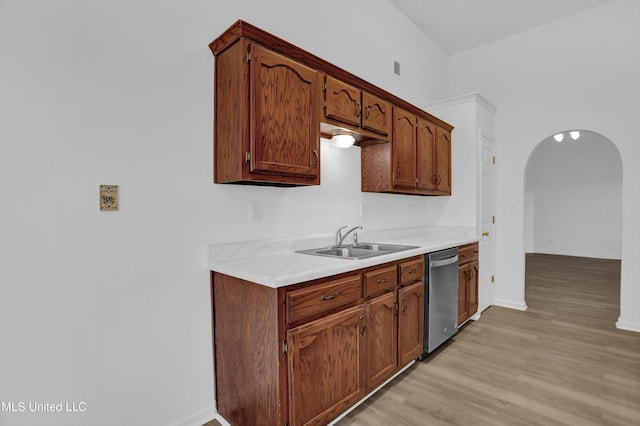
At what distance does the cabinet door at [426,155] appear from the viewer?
3.18 metres

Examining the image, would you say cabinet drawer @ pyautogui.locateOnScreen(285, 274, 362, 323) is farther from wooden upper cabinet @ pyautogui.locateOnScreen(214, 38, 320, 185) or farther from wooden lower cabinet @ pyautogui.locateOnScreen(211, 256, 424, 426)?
wooden upper cabinet @ pyautogui.locateOnScreen(214, 38, 320, 185)

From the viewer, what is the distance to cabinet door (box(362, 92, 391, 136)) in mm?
2473

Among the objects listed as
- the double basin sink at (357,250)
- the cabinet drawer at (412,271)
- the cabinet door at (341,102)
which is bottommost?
the cabinet drawer at (412,271)

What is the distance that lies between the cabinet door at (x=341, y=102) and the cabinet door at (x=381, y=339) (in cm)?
126

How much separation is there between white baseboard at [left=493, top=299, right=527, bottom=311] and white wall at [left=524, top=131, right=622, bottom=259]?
15.7 feet

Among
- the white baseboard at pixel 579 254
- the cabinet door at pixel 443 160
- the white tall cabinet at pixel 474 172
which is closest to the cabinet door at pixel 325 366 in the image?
the cabinet door at pixel 443 160

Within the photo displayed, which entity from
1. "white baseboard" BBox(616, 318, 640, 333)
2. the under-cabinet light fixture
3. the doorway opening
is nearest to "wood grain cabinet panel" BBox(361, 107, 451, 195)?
the under-cabinet light fixture

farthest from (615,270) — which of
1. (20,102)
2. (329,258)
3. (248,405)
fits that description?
(20,102)

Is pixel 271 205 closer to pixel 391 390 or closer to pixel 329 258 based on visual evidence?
pixel 329 258

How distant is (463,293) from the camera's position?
3.21 m

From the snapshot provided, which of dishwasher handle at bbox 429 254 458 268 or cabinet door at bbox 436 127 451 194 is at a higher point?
cabinet door at bbox 436 127 451 194

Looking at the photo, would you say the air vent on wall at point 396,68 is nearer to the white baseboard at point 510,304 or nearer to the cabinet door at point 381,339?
the cabinet door at point 381,339

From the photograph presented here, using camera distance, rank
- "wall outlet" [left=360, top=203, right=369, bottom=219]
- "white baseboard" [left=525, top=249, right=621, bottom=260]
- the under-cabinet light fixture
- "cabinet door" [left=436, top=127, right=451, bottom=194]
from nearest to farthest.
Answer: the under-cabinet light fixture → "wall outlet" [left=360, top=203, right=369, bottom=219] → "cabinet door" [left=436, top=127, right=451, bottom=194] → "white baseboard" [left=525, top=249, right=621, bottom=260]

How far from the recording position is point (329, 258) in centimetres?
201
